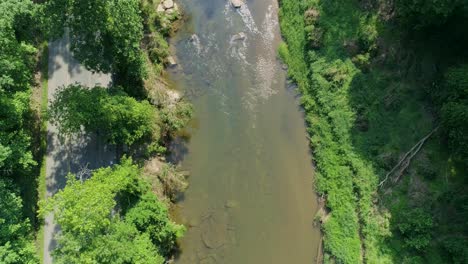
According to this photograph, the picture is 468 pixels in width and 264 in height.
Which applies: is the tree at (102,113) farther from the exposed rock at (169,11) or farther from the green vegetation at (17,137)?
the exposed rock at (169,11)

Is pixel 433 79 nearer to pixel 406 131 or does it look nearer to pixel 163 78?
pixel 406 131

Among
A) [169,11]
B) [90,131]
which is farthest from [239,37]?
[90,131]

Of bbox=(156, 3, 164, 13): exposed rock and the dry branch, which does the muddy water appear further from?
the dry branch

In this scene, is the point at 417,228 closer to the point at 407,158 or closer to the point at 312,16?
the point at 407,158

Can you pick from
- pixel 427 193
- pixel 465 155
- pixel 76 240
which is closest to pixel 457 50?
pixel 465 155

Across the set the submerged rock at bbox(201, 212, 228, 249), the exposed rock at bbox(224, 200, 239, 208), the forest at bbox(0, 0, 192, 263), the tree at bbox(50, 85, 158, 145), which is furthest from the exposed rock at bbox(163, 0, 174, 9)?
the submerged rock at bbox(201, 212, 228, 249)
